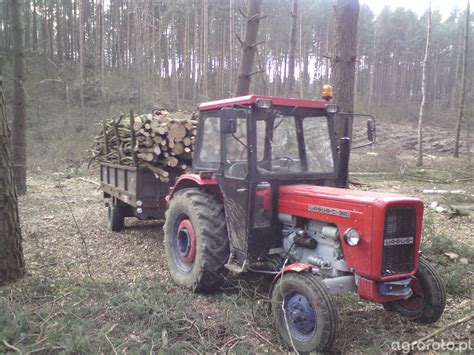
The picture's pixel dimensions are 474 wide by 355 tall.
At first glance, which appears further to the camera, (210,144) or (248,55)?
(248,55)

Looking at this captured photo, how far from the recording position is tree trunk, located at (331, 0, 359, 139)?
7.26 m

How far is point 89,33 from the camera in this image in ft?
121

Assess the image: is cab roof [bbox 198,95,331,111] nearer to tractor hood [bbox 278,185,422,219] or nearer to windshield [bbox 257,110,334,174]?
windshield [bbox 257,110,334,174]

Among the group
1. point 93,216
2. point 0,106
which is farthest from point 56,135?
point 0,106

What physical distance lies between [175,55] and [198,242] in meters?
32.2

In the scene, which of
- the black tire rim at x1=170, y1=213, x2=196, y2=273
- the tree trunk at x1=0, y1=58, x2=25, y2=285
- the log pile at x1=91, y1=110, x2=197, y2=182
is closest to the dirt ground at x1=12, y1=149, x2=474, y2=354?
the black tire rim at x1=170, y1=213, x2=196, y2=273

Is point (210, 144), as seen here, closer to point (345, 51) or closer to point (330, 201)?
point (330, 201)

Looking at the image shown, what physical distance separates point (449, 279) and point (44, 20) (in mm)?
36834

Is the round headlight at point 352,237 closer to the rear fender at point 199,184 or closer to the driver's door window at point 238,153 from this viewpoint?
the driver's door window at point 238,153

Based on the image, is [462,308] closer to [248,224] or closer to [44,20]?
[248,224]

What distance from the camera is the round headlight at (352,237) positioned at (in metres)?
3.89

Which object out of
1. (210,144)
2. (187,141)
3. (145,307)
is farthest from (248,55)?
(145,307)

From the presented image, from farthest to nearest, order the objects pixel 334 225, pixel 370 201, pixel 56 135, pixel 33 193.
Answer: pixel 56 135, pixel 33 193, pixel 334 225, pixel 370 201

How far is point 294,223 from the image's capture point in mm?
4711
